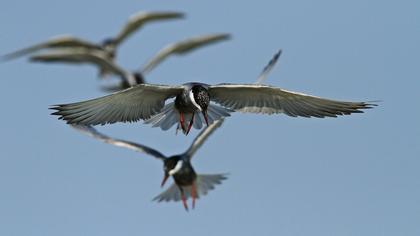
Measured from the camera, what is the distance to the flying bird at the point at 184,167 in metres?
14.0

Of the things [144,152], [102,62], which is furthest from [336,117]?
[102,62]

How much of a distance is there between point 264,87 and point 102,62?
133 inches

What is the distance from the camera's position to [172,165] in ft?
46.3

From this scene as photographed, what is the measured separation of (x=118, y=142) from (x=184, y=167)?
0.94 meters

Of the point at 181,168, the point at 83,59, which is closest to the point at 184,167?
the point at 181,168

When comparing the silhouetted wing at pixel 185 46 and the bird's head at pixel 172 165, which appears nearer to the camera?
the bird's head at pixel 172 165

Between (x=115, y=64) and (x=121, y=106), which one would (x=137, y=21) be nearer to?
Result: (x=115, y=64)

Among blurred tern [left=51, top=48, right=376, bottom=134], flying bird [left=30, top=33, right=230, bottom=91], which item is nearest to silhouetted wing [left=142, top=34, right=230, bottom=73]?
flying bird [left=30, top=33, right=230, bottom=91]

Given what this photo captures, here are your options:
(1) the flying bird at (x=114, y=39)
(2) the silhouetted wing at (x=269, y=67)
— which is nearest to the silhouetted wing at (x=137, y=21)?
(1) the flying bird at (x=114, y=39)

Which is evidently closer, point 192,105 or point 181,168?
point 192,105

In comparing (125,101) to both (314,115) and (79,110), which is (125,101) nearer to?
(79,110)

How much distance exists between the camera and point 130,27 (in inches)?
761

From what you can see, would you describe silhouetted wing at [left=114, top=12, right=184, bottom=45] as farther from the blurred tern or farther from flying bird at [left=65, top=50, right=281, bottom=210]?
flying bird at [left=65, top=50, right=281, bottom=210]

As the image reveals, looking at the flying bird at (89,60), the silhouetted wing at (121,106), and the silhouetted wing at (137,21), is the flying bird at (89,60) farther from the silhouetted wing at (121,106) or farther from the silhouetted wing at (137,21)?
the silhouetted wing at (137,21)
